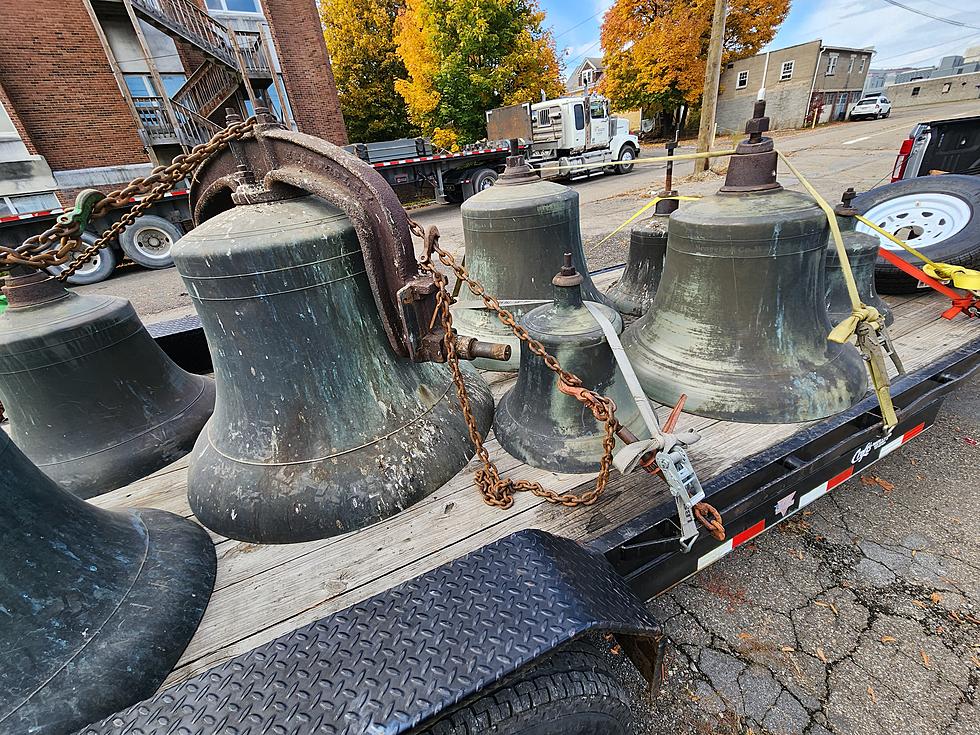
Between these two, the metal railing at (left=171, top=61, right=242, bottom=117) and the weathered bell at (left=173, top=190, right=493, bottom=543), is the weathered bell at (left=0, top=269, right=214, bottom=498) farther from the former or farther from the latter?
the metal railing at (left=171, top=61, right=242, bottom=117)

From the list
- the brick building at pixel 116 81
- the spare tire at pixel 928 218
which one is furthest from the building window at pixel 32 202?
the spare tire at pixel 928 218

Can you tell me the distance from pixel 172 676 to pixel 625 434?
4.25 feet

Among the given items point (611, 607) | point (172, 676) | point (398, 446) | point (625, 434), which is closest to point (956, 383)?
point (625, 434)

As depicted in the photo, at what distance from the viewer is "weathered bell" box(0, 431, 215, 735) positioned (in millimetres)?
930

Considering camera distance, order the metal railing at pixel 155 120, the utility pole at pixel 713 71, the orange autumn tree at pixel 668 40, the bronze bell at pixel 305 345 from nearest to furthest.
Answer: the bronze bell at pixel 305 345
the utility pole at pixel 713 71
the metal railing at pixel 155 120
the orange autumn tree at pixel 668 40

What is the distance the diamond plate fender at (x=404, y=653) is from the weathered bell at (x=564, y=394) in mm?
636

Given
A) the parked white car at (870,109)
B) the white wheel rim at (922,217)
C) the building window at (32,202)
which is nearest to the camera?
the white wheel rim at (922,217)

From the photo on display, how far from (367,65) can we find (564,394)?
79.0 ft

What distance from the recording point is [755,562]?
217 cm

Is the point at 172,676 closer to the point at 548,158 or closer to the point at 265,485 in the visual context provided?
the point at 265,485

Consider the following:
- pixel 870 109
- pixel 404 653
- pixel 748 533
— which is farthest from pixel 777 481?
pixel 870 109

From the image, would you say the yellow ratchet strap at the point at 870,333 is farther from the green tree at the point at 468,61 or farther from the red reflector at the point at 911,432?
the green tree at the point at 468,61

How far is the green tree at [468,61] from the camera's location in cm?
1722

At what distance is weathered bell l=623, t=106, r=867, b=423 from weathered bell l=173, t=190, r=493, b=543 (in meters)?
1.20
